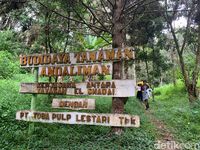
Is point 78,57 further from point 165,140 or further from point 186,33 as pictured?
point 186,33

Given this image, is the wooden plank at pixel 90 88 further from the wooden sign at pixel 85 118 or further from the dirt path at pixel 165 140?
the dirt path at pixel 165 140

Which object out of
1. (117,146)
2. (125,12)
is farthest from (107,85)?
(125,12)

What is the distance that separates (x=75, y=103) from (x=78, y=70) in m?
0.89

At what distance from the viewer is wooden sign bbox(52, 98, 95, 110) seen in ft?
26.9

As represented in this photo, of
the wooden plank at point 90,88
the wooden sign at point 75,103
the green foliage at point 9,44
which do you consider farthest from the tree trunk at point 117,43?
the green foliage at point 9,44

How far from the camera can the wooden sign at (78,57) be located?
8.12 metres

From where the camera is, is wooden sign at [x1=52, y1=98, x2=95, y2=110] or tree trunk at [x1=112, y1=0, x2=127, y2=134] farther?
tree trunk at [x1=112, y1=0, x2=127, y2=134]

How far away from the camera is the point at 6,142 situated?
332 inches

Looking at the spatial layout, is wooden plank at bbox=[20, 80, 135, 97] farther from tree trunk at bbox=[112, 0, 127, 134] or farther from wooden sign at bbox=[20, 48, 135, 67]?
tree trunk at bbox=[112, 0, 127, 134]

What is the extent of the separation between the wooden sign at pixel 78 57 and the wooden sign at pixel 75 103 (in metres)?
1.02

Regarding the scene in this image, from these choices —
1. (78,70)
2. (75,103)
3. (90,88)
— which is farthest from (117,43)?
(75,103)

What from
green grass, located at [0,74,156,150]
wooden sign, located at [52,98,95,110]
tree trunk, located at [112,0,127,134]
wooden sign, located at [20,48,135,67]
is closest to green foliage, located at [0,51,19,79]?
green grass, located at [0,74,156,150]

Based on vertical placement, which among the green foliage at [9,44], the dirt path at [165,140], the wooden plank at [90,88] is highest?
the green foliage at [9,44]

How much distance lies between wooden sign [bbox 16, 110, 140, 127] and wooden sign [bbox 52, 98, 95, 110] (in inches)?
7.5
